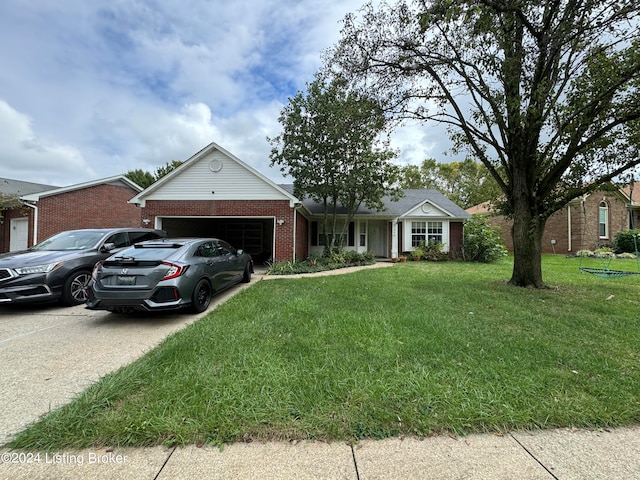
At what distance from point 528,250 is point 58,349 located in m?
10.7

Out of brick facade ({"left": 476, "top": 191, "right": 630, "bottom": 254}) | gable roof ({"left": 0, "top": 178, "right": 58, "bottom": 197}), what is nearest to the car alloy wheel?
gable roof ({"left": 0, "top": 178, "right": 58, "bottom": 197})

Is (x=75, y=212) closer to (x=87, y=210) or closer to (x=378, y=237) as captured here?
(x=87, y=210)

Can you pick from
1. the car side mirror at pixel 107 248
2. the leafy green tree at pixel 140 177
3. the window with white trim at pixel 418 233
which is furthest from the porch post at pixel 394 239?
the leafy green tree at pixel 140 177

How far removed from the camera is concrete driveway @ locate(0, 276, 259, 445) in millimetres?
2752

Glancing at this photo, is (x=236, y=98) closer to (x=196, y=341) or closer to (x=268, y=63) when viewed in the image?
(x=268, y=63)

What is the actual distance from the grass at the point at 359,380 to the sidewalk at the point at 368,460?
0.35ft

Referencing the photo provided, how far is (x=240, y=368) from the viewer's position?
10.4 feet

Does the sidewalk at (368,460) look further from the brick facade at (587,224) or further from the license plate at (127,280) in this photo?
the brick facade at (587,224)

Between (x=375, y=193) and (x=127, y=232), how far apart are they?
401 inches

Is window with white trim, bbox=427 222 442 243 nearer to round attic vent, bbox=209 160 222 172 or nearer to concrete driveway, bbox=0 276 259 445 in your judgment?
round attic vent, bbox=209 160 222 172

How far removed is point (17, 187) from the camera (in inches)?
679

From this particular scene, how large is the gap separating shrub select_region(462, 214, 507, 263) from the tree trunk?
825 centimetres

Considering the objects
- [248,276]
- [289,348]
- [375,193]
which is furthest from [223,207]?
[289,348]

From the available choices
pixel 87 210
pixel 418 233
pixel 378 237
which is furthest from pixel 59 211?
pixel 418 233
